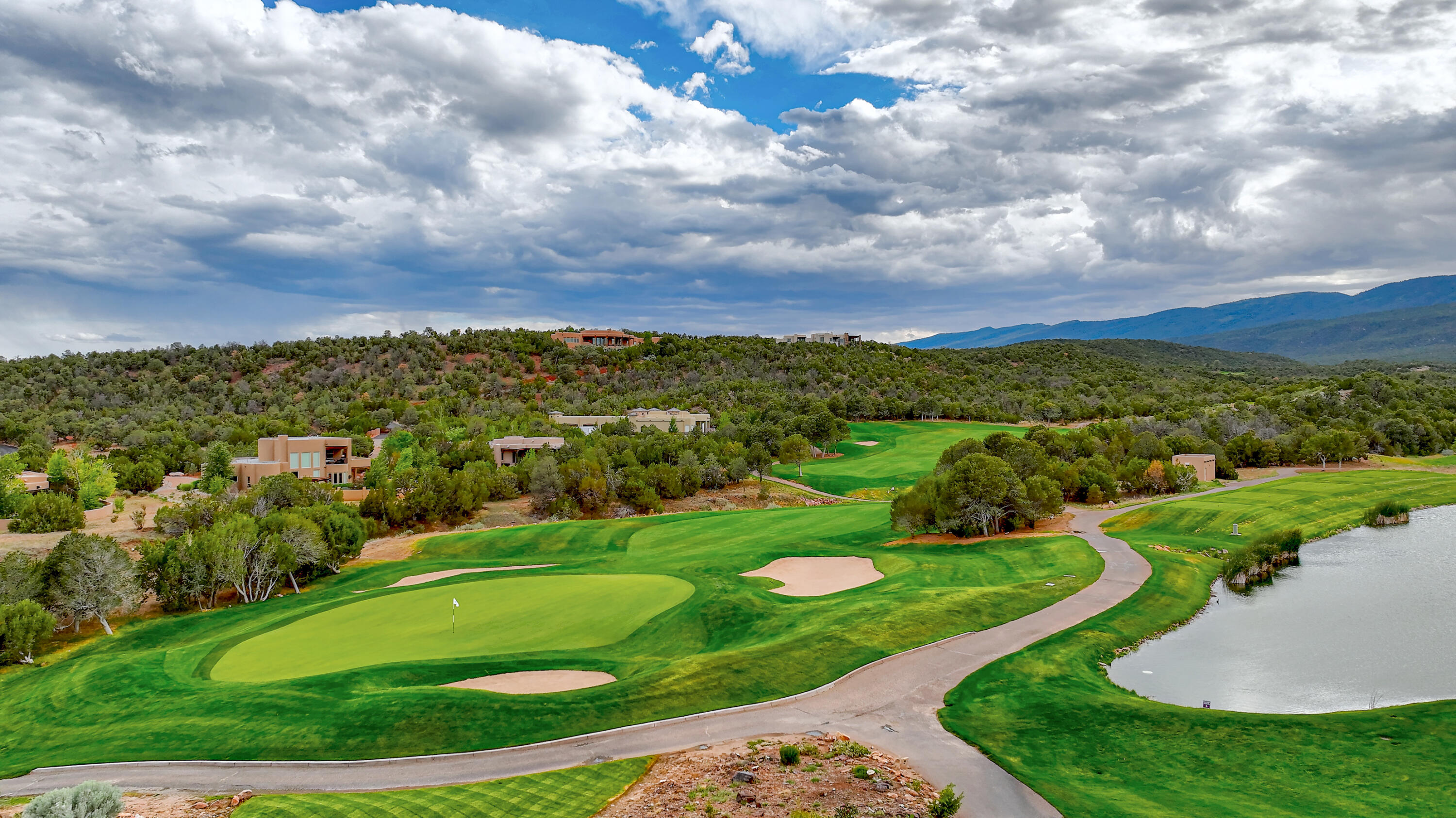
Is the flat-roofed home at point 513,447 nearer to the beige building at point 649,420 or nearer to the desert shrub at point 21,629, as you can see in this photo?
the beige building at point 649,420

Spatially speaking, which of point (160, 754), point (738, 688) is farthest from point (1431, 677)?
point (160, 754)

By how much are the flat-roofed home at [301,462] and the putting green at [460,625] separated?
1302 inches

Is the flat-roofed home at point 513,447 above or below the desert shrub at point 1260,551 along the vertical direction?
above

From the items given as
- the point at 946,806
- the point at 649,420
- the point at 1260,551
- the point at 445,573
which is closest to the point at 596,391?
the point at 649,420

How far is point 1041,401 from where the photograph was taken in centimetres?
9756

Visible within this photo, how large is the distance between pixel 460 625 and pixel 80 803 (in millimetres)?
14195


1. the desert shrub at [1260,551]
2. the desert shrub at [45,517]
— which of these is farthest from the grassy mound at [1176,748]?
the desert shrub at [45,517]

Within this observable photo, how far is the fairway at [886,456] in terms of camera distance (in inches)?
2608

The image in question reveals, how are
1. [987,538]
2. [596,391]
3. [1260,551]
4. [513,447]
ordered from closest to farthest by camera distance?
Result: 1. [1260,551]
2. [987,538]
3. [513,447]
4. [596,391]

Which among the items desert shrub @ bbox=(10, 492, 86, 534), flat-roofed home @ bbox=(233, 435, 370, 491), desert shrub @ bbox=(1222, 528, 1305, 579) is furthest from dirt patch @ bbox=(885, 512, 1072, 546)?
desert shrub @ bbox=(10, 492, 86, 534)

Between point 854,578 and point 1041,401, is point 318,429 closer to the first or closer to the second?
point 854,578

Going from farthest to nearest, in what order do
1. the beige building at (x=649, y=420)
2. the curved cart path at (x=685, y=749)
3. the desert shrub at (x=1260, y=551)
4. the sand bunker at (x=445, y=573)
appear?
1. the beige building at (x=649, y=420)
2. the sand bunker at (x=445, y=573)
3. the desert shrub at (x=1260, y=551)
4. the curved cart path at (x=685, y=749)

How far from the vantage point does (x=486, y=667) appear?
21797mm

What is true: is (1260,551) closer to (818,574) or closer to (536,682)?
(818,574)
